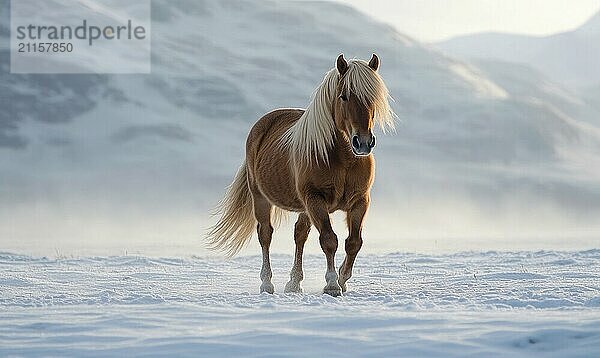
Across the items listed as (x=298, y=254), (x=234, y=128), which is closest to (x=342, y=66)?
(x=298, y=254)

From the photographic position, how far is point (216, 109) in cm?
5584

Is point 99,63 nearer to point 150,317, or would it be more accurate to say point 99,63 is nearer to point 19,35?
point 19,35

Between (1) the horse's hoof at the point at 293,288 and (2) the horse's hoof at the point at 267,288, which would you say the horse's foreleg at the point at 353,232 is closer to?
(1) the horse's hoof at the point at 293,288

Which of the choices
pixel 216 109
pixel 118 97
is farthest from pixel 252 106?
pixel 118 97

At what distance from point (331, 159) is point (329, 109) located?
0.46 m

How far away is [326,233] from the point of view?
7883mm

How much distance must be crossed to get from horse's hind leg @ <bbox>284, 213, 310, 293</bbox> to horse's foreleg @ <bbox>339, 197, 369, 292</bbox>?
0.66 meters

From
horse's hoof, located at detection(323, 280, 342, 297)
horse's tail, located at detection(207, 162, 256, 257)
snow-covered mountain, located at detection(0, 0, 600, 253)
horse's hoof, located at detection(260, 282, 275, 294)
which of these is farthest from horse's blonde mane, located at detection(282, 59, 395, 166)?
snow-covered mountain, located at detection(0, 0, 600, 253)

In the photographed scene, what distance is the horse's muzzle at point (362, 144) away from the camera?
7297 mm

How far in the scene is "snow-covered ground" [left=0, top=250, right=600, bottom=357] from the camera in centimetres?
480

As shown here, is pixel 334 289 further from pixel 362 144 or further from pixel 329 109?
pixel 329 109

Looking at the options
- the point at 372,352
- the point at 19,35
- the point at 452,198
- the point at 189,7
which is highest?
the point at 189,7

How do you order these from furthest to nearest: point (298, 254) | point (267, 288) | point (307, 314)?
1. point (298, 254)
2. point (267, 288)
3. point (307, 314)

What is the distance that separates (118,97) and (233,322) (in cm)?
4784
